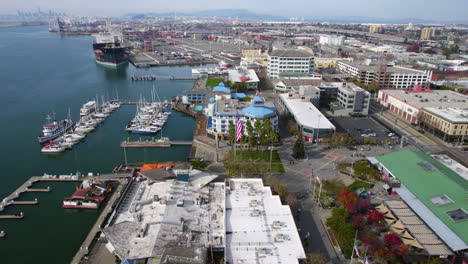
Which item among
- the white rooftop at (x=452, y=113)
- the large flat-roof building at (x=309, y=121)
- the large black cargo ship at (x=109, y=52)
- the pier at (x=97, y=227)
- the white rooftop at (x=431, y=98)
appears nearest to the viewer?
the pier at (x=97, y=227)

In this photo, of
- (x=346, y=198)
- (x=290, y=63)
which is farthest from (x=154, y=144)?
(x=290, y=63)

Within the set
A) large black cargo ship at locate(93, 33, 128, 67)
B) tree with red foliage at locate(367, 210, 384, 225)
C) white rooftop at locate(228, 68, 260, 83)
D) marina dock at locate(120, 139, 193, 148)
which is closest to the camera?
tree with red foliage at locate(367, 210, 384, 225)

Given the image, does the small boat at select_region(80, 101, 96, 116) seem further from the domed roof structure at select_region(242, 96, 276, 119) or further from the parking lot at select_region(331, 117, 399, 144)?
the parking lot at select_region(331, 117, 399, 144)

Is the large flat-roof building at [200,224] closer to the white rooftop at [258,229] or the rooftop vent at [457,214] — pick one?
the white rooftop at [258,229]

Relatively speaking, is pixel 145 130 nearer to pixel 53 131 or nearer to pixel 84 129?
pixel 84 129

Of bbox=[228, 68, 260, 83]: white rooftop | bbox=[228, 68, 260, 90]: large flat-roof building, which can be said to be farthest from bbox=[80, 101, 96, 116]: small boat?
bbox=[228, 68, 260, 83]: white rooftop

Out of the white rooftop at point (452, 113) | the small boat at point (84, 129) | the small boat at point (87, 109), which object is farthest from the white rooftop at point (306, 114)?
the small boat at point (87, 109)
